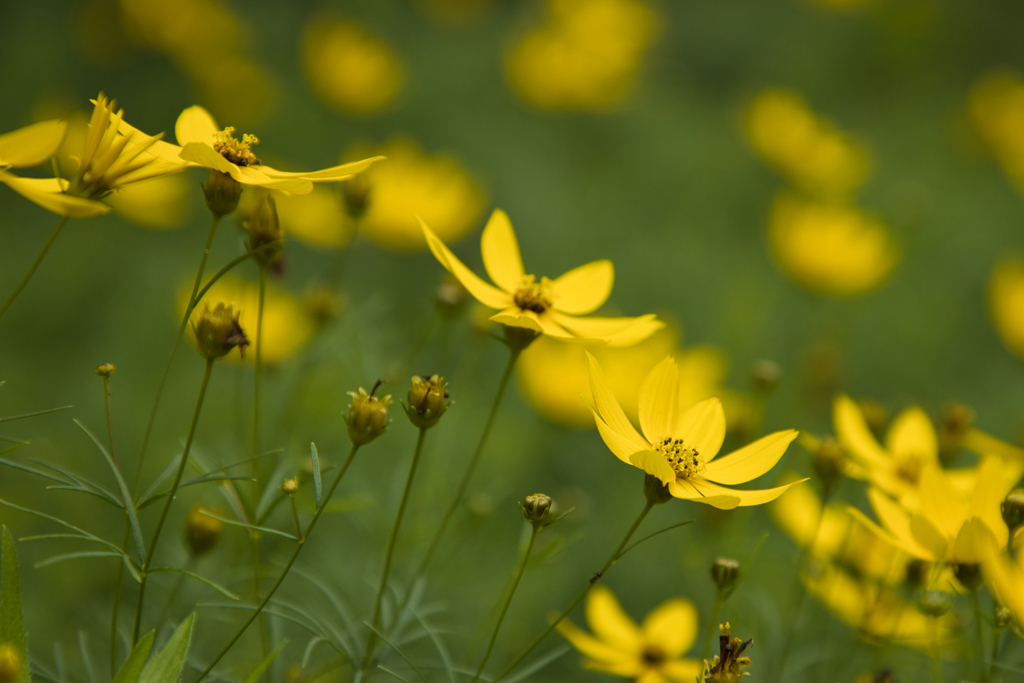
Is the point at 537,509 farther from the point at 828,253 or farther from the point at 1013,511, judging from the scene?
the point at 828,253

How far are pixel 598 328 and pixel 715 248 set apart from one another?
172cm

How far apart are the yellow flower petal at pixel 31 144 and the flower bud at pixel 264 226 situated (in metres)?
0.15

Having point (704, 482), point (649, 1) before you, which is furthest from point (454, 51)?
point (704, 482)

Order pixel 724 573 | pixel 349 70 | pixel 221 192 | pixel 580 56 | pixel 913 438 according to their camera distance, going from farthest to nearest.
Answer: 1. pixel 580 56
2. pixel 349 70
3. pixel 913 438
4. pixel 724 573
5. pixel 221 192

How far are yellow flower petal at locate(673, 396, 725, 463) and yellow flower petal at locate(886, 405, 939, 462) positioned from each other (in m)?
0.32

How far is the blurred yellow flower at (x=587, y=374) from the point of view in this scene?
3.92 feet

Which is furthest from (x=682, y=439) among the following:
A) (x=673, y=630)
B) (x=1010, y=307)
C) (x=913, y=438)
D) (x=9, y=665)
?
(x=1010, y=307)

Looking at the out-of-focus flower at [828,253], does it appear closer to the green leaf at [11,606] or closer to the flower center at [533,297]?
the flower center at [533,297]

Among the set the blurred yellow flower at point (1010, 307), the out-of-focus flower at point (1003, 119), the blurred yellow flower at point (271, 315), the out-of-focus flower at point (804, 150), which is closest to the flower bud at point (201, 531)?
the blurred yellow flower at point (271, 315)

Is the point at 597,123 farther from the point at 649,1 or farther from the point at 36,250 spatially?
the point at 36,250

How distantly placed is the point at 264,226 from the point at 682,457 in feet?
1.23

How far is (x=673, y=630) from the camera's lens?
0.74 meters

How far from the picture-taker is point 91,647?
0.96 m

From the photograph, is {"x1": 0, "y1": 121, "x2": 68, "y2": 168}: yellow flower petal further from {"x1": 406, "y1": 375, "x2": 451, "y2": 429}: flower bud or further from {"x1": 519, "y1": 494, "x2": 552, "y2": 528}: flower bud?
{"x1": 519, "y1": 494, "x2": 552, "y2": 528}: flower bud
